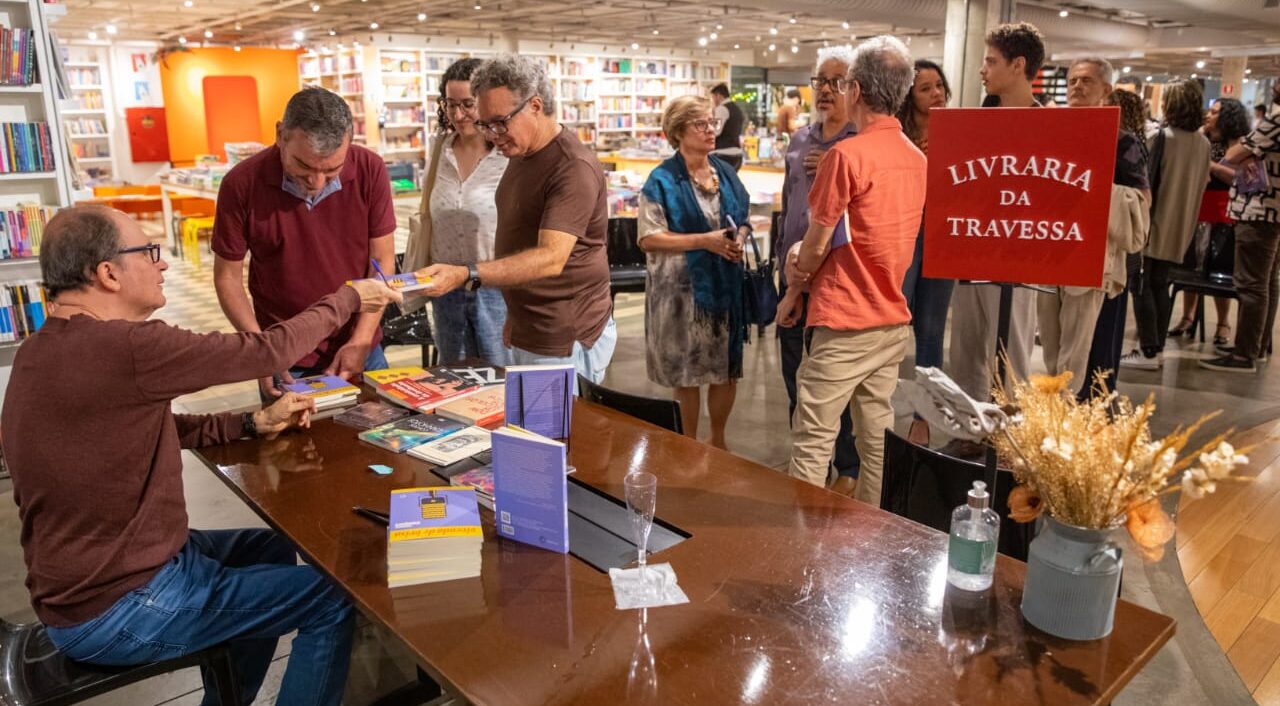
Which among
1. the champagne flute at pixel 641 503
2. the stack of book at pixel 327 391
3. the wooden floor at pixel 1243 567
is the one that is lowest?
the wooden floor at pixel 1243 567

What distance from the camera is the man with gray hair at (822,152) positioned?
11.2 ft

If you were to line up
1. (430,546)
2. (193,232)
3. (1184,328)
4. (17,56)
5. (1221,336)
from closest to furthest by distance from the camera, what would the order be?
1. (430,546)
2. (17,56)
3. (1221,336)
4. (1184,328)
5. (193,232)

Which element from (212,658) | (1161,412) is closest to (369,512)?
(212,658)

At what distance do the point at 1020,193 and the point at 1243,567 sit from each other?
7.38ft

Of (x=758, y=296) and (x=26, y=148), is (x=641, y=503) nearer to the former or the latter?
(x=758, y=296)

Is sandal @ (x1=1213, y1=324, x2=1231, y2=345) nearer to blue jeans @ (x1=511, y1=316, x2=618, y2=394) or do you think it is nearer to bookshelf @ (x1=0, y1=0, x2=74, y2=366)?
blue jeans @ (x1=511, y1=316, x2=618, y2=394)

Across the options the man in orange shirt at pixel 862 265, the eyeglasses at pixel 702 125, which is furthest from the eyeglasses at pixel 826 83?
the man in orange shirt at pixel 862 265

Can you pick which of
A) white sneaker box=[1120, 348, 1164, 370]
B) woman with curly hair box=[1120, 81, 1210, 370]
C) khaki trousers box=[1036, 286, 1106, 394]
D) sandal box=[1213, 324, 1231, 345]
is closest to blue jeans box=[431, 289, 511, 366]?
khaki trousers box=[1036, 286, 1106, 394]

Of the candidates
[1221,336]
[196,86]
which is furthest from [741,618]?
[196,86]

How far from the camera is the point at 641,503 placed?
1.63 metres

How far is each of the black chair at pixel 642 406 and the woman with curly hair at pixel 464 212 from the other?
77 centimetres

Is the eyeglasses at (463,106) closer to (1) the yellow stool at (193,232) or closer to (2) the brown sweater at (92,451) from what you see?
(2) the brown sweater at (92,451)

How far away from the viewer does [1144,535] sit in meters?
1.38

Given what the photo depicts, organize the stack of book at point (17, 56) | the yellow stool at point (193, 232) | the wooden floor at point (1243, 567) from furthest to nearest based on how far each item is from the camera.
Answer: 1. the yellow stool at point (193, 232)
2. the stack of book at point (17, 56)
3. the wooden floor at point (1243, 567)
